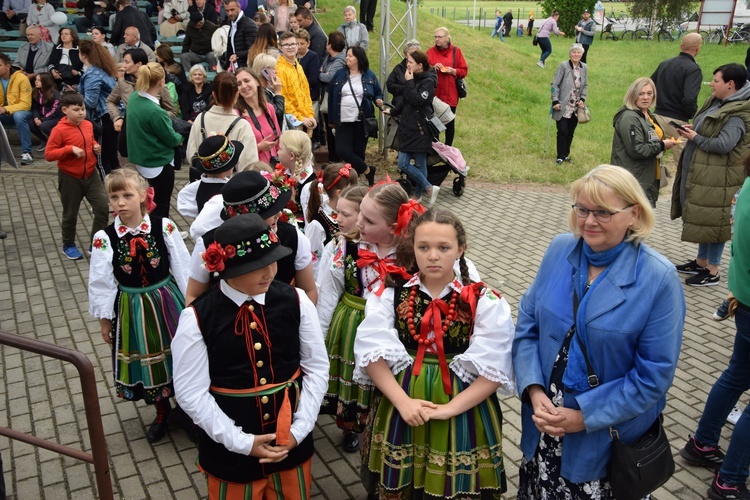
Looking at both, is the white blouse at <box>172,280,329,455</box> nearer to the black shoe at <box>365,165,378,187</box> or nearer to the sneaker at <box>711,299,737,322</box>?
the sneaker at <box>711,299,737,322</box>

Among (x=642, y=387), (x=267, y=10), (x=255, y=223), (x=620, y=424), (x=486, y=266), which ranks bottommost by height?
(x=486, y=266)

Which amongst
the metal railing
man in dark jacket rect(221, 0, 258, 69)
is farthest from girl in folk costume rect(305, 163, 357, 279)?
man in dark jacket rect(221, 0, 258, 69)

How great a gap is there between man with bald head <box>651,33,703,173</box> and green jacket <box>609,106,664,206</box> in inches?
82.0

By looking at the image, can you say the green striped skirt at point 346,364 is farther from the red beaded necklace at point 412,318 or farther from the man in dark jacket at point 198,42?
the man in dark jacket at point 198,42

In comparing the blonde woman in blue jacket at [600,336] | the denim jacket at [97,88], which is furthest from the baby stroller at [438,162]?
the blonde woman in blue jacket at [600,336]

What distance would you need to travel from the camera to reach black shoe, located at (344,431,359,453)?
4.33 m

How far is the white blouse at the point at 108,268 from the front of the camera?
13.6 ft

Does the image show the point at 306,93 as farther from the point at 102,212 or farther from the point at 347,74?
the point at 102,212

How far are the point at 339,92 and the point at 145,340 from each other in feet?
19.2

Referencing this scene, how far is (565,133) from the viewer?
1117 cm

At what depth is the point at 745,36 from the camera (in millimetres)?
26547


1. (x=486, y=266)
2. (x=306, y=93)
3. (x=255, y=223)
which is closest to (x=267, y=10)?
(x=306, y=93)

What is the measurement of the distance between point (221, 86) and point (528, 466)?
4234 millimetres

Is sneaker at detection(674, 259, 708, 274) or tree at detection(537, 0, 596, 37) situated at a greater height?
tree at detection(537, 0, 596, 37)
